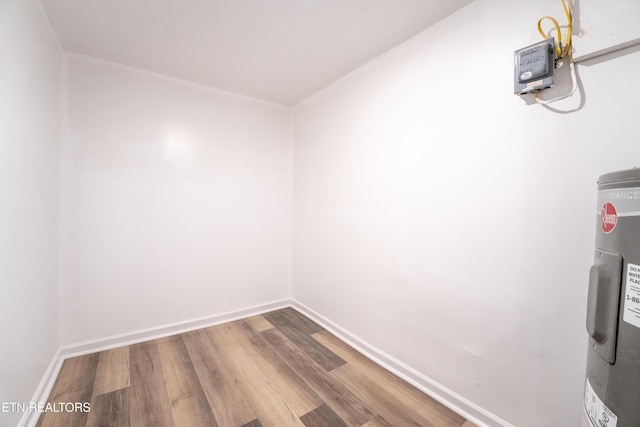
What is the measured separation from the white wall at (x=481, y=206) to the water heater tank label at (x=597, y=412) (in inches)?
20.3

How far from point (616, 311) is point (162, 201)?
2.91 m

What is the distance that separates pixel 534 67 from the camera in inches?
47.7

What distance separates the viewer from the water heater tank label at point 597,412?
0.65 m

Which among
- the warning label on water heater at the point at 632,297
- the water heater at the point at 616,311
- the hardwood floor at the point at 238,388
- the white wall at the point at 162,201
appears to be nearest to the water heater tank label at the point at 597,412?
the water heater at the point at 616,311

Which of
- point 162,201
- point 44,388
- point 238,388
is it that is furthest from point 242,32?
point 44,388

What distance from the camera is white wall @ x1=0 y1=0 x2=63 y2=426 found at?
1198mm

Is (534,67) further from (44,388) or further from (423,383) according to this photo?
(44,388)

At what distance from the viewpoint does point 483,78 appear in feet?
4.77

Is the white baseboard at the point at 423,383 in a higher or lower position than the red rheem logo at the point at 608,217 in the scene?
lower

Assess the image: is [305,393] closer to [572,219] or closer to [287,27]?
[572,219]

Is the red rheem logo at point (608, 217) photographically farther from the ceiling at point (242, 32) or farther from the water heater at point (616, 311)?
the ceiling at point (242, 32)

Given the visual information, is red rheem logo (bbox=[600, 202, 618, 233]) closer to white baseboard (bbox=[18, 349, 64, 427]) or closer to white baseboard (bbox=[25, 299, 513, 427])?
white baseboard (bbox=[25, 299, 513, 427])

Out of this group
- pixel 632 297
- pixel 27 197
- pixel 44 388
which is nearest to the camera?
pixel 632 297

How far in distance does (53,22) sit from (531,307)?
131 inches
